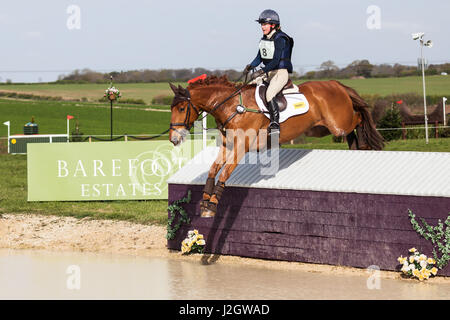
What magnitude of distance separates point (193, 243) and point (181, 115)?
2.77m

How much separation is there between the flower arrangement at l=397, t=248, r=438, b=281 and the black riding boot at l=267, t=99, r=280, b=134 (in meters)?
2.84

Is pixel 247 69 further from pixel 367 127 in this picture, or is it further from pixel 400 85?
A: pixel 400 85

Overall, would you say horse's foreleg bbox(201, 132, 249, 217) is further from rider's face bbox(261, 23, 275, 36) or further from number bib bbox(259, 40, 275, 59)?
rider's face bbox(261, 23, 275, 36)

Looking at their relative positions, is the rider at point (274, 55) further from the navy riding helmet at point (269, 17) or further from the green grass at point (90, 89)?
the green grass at point (90, 89)

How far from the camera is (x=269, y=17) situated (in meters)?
11.2

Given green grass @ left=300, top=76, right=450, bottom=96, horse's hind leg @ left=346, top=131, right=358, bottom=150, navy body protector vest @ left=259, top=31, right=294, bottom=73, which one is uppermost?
green grass @ left=300, top=76, right=450, bottom=96

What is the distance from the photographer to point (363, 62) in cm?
6300

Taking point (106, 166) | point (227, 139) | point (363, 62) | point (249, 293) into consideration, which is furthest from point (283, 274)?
point (363, 62)

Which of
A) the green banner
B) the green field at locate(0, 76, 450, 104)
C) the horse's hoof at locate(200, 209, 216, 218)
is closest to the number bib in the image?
the horse's hoof at locate(200, 209, 216, 218)

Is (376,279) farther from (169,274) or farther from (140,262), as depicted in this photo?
(140,262)

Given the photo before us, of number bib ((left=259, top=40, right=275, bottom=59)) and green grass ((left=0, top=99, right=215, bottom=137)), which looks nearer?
number bib ((left=259, top=40, right=275, bottom=59))

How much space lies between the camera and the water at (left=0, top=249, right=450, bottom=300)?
945cm

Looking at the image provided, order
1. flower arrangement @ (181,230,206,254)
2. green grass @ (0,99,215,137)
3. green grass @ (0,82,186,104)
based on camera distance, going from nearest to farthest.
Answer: flower arrangement @ (181,230,206,254) → green grass @ (0,99,215,137) → green grass @ (0,82,186,104)

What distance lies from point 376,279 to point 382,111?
102 ft
